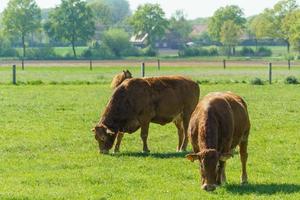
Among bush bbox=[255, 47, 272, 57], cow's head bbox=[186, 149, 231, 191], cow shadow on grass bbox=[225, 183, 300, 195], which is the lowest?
bush bbox=[255, 47, 272, 57]

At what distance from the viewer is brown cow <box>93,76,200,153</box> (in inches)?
596

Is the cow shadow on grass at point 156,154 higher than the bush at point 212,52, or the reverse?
the cow shadow on grass at point 156,154

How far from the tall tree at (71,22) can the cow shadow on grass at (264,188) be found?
317 ft

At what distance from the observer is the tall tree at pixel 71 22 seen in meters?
108

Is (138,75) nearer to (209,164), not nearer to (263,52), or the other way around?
(209,164)

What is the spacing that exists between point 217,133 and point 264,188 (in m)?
1.34

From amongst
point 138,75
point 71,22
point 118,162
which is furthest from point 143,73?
point 71,22

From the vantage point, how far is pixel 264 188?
11477mm

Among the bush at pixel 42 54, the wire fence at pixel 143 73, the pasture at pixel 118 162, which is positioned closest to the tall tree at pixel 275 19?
the bush at pixel 42 54

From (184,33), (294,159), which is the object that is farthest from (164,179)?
(184,33)

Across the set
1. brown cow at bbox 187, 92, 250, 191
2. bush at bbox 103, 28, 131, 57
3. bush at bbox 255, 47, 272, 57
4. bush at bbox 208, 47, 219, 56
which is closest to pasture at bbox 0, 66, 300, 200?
brown cow at bbox 187, 92, 250, 191

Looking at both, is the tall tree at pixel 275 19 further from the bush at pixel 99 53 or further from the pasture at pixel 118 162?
the pasture at pixel 118 162

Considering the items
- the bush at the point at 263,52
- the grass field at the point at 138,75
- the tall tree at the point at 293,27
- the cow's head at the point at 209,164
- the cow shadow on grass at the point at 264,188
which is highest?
the tall tree at the point at 293,27

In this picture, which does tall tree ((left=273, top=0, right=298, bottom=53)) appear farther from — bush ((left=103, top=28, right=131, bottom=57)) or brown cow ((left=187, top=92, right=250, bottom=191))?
brown cow ((left=187, top=92, right=250, bottom=191))
